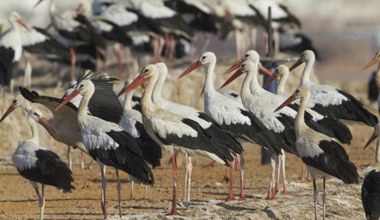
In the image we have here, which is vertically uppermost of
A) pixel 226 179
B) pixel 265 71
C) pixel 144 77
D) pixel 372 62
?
pixel 372 62

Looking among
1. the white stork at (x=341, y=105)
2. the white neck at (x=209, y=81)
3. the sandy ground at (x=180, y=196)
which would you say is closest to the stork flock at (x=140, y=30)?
the sandy ground at (x=180, y=196)

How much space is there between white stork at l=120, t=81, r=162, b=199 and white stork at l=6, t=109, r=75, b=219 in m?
1.40

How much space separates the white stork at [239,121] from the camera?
1659 cm

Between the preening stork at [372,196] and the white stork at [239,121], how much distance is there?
8.22ft

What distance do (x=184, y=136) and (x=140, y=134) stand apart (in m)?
1.75

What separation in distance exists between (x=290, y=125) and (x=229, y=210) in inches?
86.2

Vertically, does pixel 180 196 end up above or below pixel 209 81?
below

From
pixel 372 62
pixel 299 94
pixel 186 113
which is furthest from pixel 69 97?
pixel 372 62

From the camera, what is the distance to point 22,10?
58.4 metres

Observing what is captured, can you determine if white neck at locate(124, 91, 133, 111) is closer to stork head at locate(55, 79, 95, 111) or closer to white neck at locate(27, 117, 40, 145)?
white neck at locate(27, 117, 40, 145)

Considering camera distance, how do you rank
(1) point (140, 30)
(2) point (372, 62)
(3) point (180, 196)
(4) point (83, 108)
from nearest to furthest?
(4) point (83, 108), (3) point (180, 196), (2) point (372, 62), (1) point (140, 30)

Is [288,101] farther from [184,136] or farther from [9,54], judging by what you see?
[9,54]

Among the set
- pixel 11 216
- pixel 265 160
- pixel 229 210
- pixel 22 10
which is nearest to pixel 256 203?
pixel 229 210

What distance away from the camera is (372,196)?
14.0m
